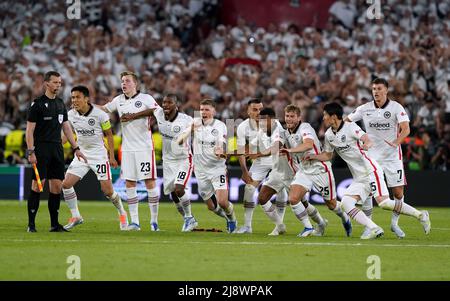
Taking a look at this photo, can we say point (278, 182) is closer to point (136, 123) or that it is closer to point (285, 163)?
point (285, 163)

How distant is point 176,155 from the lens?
17.5 metres

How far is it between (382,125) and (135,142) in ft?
13.4

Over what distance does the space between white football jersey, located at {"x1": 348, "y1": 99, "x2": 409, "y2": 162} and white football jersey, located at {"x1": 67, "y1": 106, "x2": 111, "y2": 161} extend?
410 cm

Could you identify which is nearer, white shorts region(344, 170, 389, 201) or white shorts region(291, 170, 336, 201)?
white shorts region(344, 170, 389, 201)

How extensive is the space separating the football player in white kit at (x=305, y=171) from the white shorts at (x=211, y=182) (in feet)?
4.47

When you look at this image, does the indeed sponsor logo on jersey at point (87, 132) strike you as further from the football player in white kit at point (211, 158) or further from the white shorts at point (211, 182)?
the white shorts at point (211, 182)

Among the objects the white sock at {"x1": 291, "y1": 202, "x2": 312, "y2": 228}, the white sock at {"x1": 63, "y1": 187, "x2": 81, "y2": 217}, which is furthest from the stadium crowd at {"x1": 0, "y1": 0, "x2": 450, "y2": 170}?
the white sock at {"x1": 291, "y1": 202, "x2": 312, "y2": 228}

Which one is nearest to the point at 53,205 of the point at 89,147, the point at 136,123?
the point at 89,147

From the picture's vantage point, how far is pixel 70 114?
665 inches

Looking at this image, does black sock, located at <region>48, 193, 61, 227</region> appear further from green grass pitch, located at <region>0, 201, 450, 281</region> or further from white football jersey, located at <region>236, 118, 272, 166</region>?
white football jersey, located at <region>236, 118, 272, 166</region>

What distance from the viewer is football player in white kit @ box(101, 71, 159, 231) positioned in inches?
664

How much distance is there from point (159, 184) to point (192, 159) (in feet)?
24.7
